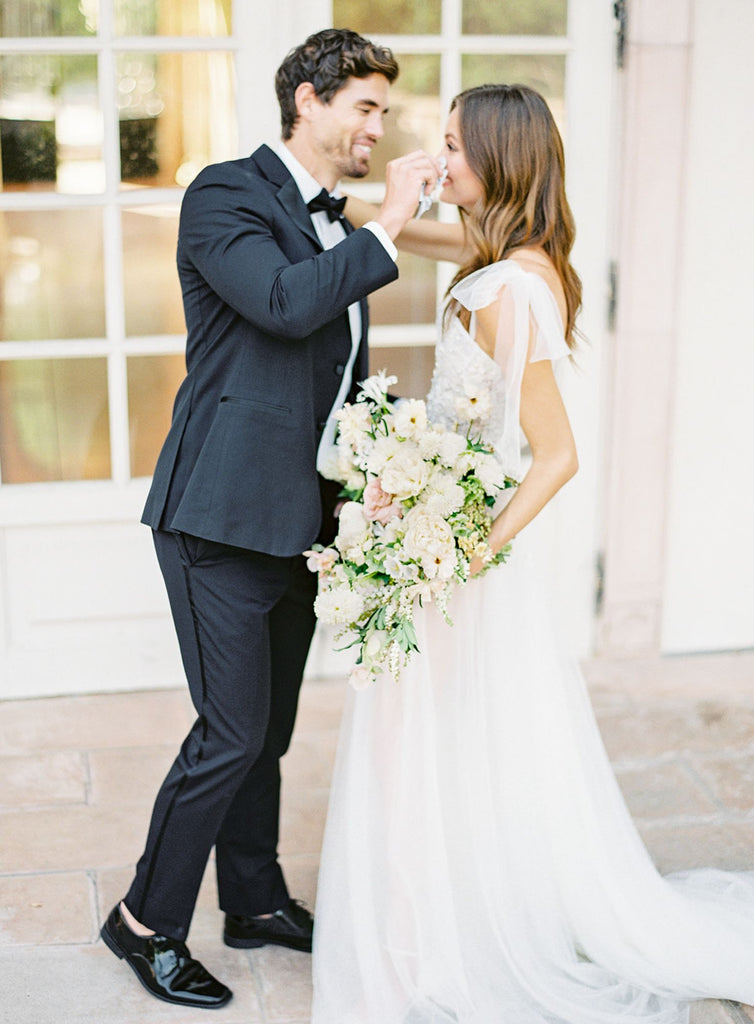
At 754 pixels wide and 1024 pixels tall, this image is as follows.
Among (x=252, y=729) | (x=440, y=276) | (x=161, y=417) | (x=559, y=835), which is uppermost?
Result: (x=440, y=276)

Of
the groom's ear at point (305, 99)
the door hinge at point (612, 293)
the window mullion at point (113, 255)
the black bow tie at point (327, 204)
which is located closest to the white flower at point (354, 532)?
the black bow tie at point (327, 204)

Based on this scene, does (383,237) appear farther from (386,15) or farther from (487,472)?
(386,15)

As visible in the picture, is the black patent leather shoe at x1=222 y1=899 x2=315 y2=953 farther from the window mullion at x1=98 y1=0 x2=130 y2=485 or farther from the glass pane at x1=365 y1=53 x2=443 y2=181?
the glass pane at x1=365 y1=53 x2=443 y2=181

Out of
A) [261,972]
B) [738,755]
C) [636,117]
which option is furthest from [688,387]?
[261,972]

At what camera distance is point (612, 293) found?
149 inches

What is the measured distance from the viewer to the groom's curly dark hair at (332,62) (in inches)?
89.5

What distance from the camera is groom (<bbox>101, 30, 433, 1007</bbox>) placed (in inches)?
84.5

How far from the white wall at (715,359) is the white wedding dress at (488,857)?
1674mm

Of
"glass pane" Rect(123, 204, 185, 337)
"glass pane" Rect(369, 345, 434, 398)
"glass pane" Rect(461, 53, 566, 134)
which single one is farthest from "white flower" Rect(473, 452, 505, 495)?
"glass pane" Rect(461, 53, 566, 134)

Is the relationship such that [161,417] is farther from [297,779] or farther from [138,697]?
[297,779]

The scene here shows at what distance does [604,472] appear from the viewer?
3900 mm

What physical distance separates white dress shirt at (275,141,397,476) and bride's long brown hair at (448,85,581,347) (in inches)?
8.7

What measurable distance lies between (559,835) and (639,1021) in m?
0.36

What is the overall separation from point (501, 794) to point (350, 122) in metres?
1.34
